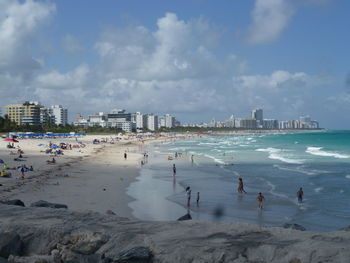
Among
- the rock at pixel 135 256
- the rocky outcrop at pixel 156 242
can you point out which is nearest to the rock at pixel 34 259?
the rocky outcrop at pixel 156 242

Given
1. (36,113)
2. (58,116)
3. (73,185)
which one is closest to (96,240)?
(73,185)

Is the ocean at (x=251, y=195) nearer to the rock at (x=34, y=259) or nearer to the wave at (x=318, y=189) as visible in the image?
the wave at (x=318, y=189)

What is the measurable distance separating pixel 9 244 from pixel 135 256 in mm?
2650

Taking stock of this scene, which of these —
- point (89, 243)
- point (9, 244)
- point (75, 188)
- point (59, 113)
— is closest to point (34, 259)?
point (9, 244)

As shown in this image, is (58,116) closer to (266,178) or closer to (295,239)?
(266,178)

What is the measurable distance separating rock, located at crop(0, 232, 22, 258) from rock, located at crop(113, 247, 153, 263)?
216cm

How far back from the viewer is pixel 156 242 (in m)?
7.59

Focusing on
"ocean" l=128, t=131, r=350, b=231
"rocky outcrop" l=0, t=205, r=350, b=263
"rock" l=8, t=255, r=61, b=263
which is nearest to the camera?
"rocky outcrop" l=0, t=205, r=350, b=263

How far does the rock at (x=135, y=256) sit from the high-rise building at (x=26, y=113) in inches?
5937

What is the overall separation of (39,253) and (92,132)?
144m

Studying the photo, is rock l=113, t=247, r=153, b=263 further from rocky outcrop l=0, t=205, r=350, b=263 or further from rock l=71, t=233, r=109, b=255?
rock l=71, t=233, r=109, b=255

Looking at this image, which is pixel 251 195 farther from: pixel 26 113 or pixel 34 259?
pixel 26 113


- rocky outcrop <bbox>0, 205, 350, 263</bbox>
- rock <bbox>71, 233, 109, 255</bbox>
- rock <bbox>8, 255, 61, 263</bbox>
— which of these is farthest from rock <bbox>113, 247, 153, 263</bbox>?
rock <bbox>8, 255, 61, 263</bbox>

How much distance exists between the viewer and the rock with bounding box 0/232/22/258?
7652mm
